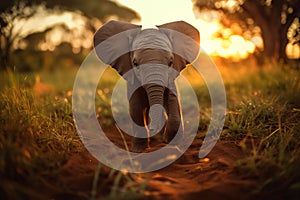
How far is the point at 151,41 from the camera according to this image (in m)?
3.32

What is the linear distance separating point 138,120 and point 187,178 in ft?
4.20

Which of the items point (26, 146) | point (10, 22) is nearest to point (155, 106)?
point (26, 146)

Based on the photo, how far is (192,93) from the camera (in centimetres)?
661

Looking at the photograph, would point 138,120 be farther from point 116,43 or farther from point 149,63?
point 116,43

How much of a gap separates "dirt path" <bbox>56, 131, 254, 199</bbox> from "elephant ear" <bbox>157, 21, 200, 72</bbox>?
4.02 feet

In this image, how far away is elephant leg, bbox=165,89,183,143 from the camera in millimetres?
3572

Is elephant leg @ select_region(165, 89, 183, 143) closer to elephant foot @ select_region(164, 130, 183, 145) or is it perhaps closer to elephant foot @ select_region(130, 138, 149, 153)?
elephant foot @ select_region(164, 130, 183, 145)

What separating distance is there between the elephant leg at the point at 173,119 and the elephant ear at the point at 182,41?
1.21ft

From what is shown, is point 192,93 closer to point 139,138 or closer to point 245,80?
point 245,80

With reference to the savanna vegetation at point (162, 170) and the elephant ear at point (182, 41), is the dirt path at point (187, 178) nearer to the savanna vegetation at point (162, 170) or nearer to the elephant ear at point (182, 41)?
the savanna vegetation at point (162, 170)

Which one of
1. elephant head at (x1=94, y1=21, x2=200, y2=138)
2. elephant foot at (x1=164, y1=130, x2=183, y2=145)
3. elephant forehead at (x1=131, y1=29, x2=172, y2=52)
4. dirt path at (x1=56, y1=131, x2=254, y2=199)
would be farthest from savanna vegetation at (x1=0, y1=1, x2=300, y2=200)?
elephant forehead at (x1=131, y1=29, x2=172, y2=52)

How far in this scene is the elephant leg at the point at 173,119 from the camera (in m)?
3.57

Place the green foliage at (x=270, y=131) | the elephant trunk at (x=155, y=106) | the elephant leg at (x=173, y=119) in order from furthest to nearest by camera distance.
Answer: the elephant leg at (x=173, y=119)
the elephant trunk at (x=155, y=106)
the green foliage at (x=270, y=131)

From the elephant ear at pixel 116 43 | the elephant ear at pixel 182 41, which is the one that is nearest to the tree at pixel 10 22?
the elephant ear at pixel 116 43
